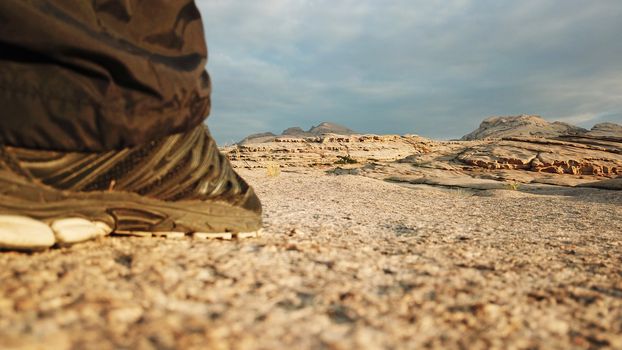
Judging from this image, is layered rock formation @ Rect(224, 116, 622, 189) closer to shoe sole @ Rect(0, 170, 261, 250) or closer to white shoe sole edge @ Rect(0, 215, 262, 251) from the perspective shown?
shoe sole @ Rect(0, 170, 261, 250)

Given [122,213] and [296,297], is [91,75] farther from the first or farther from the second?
[296,297]

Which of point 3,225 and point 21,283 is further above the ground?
point 3,225

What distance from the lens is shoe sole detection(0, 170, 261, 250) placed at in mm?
985

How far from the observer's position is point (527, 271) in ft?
4.03

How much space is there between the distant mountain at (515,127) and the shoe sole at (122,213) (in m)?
36.3

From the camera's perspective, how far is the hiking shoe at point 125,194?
99 centimetres

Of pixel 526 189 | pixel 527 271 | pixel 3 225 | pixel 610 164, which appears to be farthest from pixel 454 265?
pixel 610 164

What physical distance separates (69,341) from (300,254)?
745 millimetres

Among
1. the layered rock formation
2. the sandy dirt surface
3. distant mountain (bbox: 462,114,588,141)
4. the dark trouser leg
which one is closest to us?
the sandy dirt surface

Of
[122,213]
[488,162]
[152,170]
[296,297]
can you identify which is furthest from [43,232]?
[488,162]

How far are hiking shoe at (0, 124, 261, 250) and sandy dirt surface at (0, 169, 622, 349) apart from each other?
6cm

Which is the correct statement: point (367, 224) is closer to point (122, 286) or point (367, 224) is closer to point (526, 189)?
point (122, 286)

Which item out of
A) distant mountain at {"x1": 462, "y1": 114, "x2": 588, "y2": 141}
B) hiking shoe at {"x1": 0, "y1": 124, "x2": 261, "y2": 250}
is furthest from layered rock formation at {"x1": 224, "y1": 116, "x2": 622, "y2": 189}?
distant mountain at {"x1": 462, "y1": 114, "x2": 588, "y2": 141}

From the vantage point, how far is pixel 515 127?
39969 millimetres
